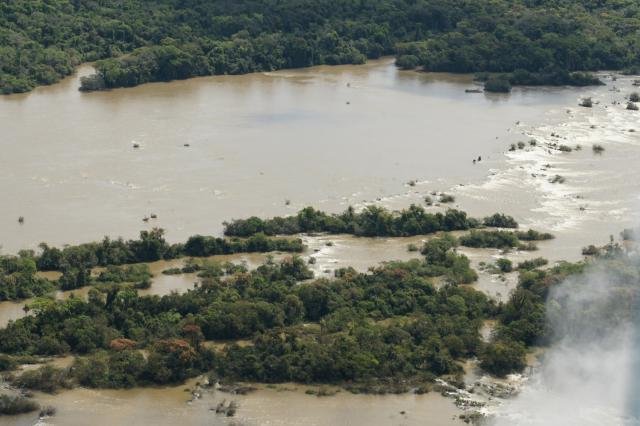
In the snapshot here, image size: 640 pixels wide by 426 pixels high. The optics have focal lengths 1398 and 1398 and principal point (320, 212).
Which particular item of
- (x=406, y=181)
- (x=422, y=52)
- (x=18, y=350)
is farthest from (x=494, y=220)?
(x=422, y=52)

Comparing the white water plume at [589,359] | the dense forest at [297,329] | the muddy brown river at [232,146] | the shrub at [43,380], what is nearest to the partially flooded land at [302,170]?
the muddy brown river at [232,146]

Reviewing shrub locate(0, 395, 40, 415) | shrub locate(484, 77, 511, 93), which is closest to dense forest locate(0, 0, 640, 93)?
shrub locate(484, 77, 511, 93)

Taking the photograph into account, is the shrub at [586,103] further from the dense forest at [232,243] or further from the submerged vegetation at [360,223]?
the submerged vegetation at [360,223]

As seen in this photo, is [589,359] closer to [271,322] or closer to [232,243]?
[271,322]

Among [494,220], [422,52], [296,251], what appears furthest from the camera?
[422,52]

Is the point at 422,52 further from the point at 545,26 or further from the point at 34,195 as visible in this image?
the point at 34,195
